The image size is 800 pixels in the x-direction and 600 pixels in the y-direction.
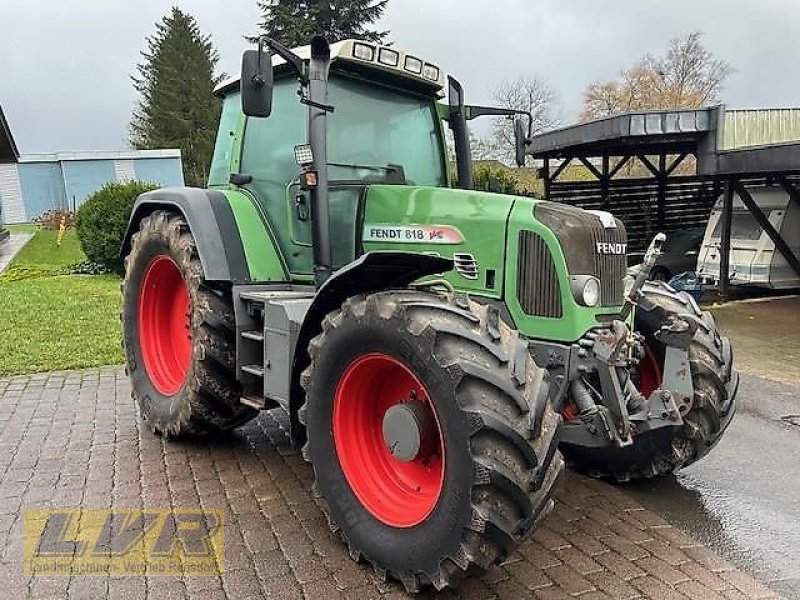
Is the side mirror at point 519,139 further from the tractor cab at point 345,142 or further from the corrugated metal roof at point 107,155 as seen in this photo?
the corrugated metal roof at point 107,155

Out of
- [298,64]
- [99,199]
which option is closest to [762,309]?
[298,64]

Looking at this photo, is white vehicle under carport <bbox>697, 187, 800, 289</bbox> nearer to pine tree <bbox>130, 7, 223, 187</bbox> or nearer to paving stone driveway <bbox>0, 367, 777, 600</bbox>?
paving stone driveway <bbox>0, 367, 777, 600</bbox>

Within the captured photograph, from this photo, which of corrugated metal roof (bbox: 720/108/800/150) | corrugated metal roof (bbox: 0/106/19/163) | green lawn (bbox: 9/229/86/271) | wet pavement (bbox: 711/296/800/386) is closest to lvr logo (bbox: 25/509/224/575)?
wet pavement (bbox: 711/296/800/386)

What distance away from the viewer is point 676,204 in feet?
56.8

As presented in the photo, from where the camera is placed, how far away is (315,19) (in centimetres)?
2741

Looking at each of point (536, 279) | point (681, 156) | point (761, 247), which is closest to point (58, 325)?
point (536, 279)

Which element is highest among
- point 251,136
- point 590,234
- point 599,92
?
point 599,92

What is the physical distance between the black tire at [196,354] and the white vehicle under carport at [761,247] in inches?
413

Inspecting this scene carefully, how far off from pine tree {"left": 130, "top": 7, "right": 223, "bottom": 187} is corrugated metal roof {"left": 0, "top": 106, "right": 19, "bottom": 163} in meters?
16.4

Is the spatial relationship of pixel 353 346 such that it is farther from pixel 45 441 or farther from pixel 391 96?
pixel 45 441

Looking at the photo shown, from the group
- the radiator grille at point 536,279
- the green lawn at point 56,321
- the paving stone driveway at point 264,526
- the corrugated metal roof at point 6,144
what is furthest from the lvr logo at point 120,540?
the corrugated metal roof at point 6,144

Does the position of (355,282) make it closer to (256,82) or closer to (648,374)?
(256,82)

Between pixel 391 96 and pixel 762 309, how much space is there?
9.63 m

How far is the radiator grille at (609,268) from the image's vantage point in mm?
3535
